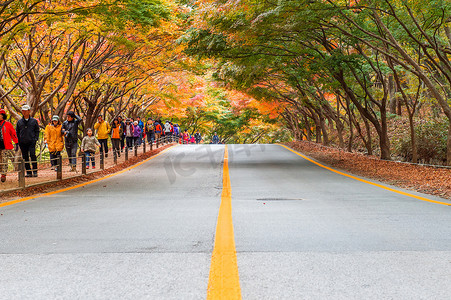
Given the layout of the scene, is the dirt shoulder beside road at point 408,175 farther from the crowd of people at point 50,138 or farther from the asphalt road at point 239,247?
the crowd of people at point 50,138

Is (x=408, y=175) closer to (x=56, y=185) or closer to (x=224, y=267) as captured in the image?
(x=56, y=185)

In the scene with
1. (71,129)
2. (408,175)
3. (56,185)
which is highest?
(71,129)

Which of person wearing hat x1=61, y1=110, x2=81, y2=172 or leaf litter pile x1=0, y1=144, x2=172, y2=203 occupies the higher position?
person wearing hat x1=61, y1=110, x2=81, y2=172

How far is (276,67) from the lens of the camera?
25125 mm

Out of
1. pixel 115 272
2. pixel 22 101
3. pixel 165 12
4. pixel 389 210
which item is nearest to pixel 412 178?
pixel 389 210

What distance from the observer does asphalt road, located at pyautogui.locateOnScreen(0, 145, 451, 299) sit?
3736mm

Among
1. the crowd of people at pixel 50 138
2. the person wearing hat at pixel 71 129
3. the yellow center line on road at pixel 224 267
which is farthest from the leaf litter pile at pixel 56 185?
the yellow center line on road at pixel 224 267

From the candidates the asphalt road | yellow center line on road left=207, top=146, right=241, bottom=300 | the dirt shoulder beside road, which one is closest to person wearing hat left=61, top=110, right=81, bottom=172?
the asphalt road

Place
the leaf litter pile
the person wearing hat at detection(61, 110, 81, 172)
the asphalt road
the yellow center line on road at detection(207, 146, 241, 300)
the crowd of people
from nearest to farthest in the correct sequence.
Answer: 1. the yellow center line on road at detection(207, 146, 241, 300)
2. the asphalt road
3. the leaf litter pile
4. the crowd of people
5. the person wearing hat at detection(61, 110, 81, 172)

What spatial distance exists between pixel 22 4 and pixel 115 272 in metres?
10.7

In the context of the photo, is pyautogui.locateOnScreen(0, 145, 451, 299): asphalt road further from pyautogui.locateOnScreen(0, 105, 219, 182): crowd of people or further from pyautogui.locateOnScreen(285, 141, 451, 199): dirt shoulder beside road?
pyautogui.locateOnScreen(0, 105, 219, 182): crowd of people

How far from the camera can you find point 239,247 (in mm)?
5137

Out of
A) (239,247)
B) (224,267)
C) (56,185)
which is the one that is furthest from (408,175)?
(224,267)

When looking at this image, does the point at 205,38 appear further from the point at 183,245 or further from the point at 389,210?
the point at 183,245
